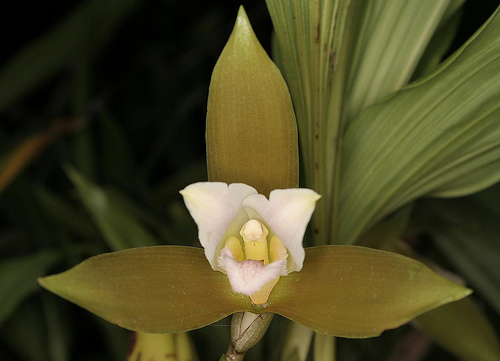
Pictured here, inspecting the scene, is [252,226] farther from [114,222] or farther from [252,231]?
[114,222]

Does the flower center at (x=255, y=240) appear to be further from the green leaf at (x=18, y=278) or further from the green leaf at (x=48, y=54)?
the green leaf at (x=48, y=54)

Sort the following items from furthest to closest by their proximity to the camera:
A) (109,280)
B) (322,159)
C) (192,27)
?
(192,27) → (322,159) → (109,280)

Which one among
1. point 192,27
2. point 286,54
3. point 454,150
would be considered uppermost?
point 192,27

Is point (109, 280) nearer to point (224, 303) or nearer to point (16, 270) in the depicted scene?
point (224, 303)

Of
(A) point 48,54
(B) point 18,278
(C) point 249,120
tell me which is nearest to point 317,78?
(C) point 249,120

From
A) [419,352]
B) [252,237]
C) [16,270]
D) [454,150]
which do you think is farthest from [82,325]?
[454,150]

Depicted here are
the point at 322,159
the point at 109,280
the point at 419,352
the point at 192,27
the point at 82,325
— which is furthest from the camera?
the point at 192,27
